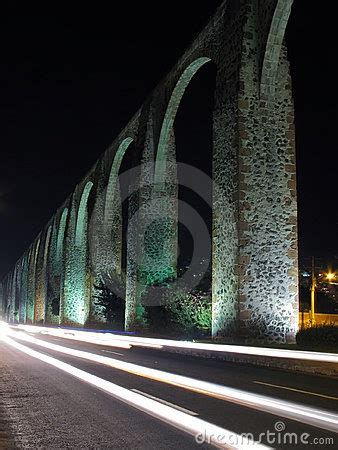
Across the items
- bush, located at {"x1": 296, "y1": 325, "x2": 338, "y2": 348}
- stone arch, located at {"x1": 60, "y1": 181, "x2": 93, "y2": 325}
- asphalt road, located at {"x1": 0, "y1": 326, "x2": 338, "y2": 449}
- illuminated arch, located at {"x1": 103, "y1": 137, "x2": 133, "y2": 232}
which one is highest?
illuminated arch, located at {"x1": 103, "y1": 137, "x2": 133, "y2": 232}

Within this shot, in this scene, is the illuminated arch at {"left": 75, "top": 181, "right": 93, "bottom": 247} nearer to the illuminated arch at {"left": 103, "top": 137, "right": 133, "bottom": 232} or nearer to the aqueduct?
the illuminated arch at {"left": 103, "top": 137, "right": 133, "bottom": 232}

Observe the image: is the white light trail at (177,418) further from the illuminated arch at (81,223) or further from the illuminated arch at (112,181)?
the illuminated arch at (81,223)

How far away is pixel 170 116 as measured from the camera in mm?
26922

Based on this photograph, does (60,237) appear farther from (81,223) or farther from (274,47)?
(274,47)

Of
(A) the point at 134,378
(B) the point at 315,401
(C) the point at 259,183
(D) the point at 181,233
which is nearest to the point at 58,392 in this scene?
(A) the point at 134,378

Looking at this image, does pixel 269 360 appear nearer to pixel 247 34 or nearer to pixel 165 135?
pixel 247 34

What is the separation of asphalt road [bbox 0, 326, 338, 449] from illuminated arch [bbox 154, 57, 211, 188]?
Result: 14.7m

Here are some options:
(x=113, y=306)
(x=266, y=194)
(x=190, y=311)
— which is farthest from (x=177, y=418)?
(x=113, y=306)

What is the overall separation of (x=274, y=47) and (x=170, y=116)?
383 inches

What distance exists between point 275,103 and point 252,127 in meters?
1.11

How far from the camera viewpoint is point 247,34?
59.0 ft

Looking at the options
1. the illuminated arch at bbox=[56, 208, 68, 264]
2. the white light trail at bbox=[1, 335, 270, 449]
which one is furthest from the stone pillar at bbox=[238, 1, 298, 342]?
the illuminated arch at bbox=[56, 208, 68, 264]

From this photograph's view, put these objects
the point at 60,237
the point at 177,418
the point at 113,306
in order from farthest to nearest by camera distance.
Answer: the point at 60,237 → the point at 113,306 → the point at 177,418

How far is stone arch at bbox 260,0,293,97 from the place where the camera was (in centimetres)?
1698
